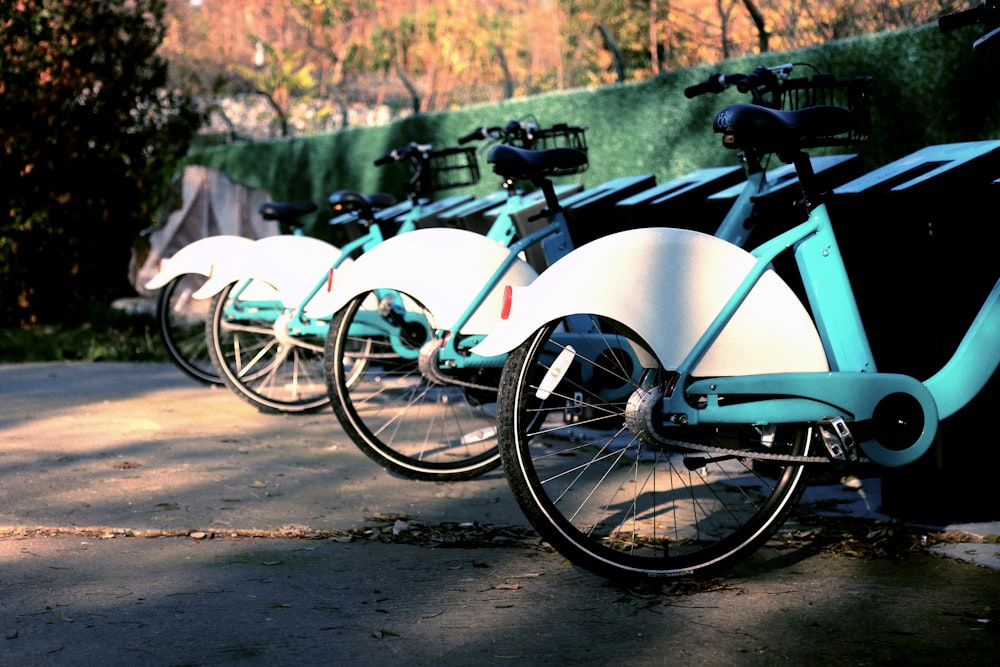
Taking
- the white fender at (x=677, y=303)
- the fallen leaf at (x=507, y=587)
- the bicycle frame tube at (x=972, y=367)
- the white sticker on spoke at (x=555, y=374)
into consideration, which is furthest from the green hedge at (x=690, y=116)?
the fallen leaf at (x=507, y=587)

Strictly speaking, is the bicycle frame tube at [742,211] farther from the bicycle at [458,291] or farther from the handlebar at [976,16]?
the handlebar at [976,16]

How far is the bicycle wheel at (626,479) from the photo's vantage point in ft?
11.7

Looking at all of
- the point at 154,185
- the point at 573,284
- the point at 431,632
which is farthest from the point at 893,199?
the point at 154,185

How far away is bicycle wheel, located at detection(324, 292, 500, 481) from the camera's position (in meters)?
5.05

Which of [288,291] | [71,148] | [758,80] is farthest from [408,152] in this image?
[71,148]

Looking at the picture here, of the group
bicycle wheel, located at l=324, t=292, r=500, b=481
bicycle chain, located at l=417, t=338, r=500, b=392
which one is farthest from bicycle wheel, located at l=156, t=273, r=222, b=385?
bicycle chain, located at l=417, t=338, r=500, b=392

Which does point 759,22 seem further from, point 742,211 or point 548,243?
point 742,211

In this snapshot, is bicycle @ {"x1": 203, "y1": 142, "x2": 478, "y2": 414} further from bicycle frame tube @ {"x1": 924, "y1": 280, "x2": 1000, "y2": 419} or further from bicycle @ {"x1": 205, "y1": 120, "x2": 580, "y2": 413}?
bicycle frame tube @ {"x1": 924, "y1": 280, "x2": 1000, "y2": 419}

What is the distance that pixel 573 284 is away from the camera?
3.53 metres

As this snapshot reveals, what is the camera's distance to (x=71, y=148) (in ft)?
36.1

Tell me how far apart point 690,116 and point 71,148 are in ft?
18.8

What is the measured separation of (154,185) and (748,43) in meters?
5.99

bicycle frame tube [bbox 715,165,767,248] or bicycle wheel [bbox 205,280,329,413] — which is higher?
bicycle frame tube [bbox 715,165,767,248]

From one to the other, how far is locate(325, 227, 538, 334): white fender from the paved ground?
0.69 m
